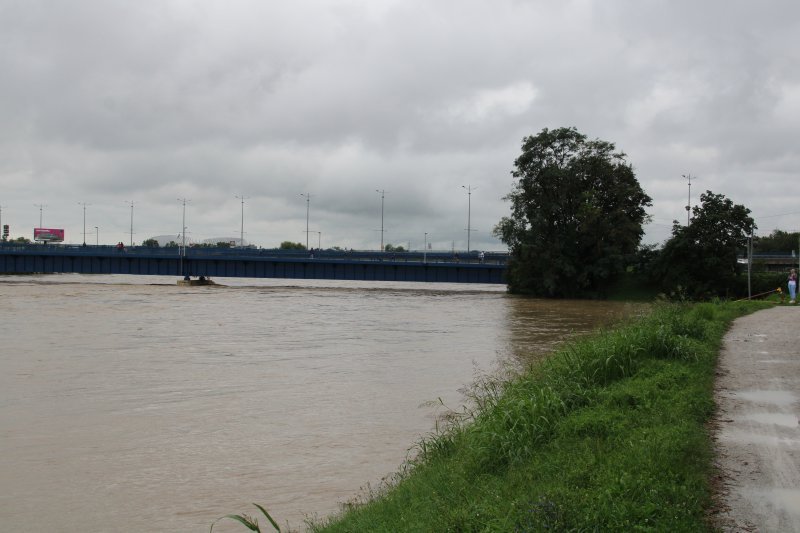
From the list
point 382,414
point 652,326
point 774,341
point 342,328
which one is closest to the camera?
point 382,414

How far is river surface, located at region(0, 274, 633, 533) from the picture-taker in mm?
9495

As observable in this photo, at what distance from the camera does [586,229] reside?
224ft

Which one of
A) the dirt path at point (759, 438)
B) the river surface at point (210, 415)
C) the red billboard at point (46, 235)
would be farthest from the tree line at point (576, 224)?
the red billboard at point (46, 235)

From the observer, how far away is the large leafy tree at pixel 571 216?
226 ft

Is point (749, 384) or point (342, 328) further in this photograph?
point (342, 328)

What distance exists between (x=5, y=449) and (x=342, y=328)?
2411 cm

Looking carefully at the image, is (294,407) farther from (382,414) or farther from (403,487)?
(403,487)

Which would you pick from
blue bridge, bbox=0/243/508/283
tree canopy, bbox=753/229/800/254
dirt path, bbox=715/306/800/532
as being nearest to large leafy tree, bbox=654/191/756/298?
blue bridge, bbox=0/243/508/283

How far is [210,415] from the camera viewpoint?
47.6 ft

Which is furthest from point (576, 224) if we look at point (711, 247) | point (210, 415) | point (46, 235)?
point (46, 235)

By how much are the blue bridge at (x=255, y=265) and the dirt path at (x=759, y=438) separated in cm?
7320

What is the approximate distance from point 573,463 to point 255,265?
288 feet

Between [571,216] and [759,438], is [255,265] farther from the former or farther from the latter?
[759,438]

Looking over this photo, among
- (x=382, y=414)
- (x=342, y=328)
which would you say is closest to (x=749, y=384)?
(x=382, y=414)
